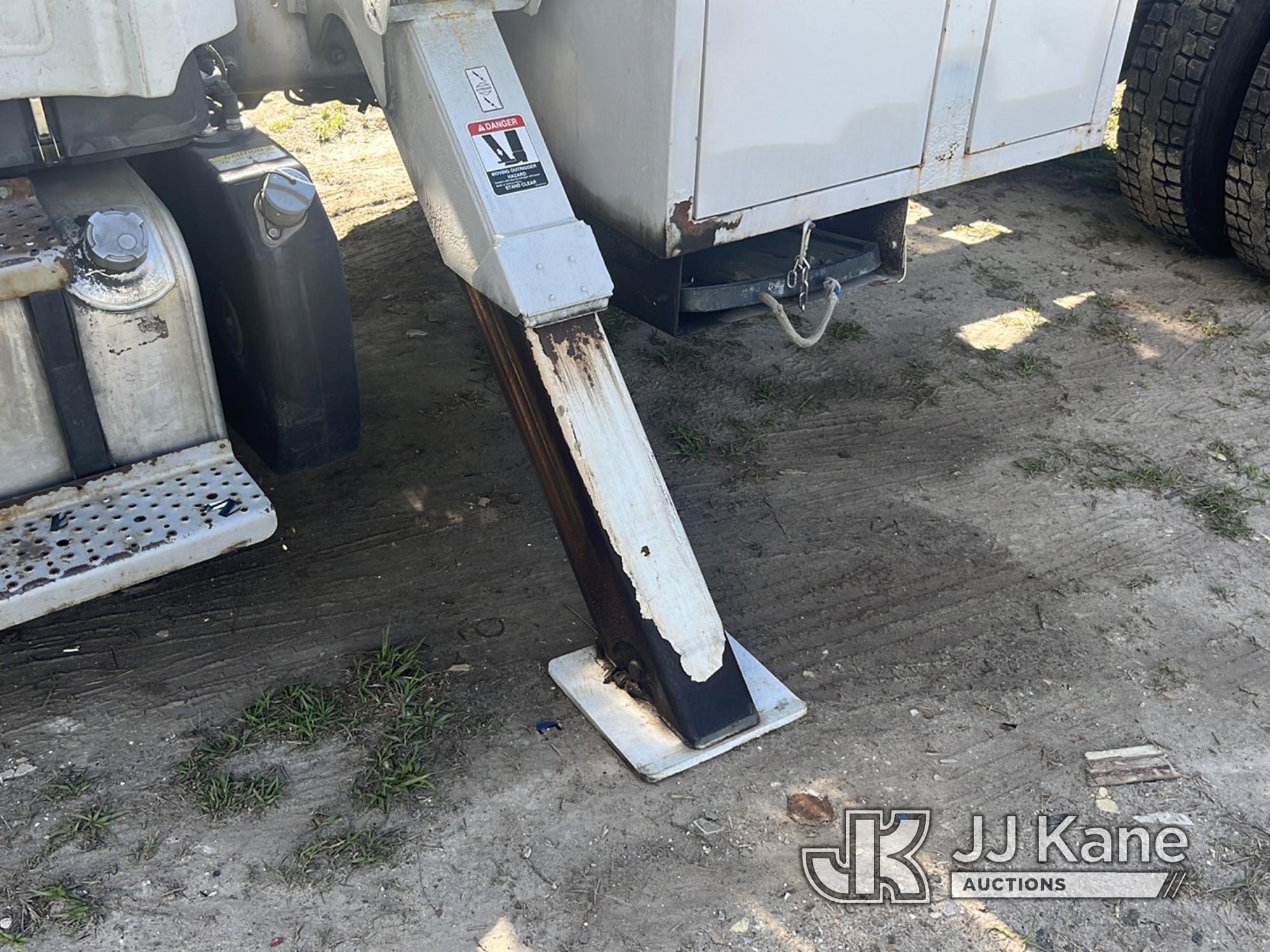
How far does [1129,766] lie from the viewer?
2.28 metres

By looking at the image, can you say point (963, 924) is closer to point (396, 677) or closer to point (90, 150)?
point (396, 677)

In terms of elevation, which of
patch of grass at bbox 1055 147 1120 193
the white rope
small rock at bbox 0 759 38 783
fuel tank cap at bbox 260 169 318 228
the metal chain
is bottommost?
small rock at bbox 0 759 38 783

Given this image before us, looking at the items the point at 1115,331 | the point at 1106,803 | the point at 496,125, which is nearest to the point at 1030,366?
the point at 1115,331

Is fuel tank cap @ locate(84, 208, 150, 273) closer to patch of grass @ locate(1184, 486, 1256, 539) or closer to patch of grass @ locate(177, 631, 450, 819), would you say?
patch of grass @ locate(177, 631, 450, 819)

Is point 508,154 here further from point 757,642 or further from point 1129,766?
point 1129,766

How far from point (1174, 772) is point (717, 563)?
1070 mm

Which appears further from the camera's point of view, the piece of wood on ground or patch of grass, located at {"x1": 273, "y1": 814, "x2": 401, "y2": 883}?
the piece of wood on ground

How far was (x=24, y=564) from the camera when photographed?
1.91 m

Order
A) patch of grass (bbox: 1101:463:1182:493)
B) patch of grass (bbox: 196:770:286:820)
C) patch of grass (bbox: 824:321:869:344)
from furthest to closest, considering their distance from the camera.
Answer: patch of grass (bbox: 824:321:869:344) < patch of grass (bbox: 1101:463:1182:493) < patch of grass (bbox: 196:770:286:820)

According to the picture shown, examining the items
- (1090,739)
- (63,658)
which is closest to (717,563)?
(1090,739)

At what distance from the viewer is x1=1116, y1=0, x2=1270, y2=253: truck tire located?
4020mm

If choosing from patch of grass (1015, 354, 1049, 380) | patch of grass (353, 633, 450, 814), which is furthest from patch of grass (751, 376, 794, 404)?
patch of grass (353, 633, 450, 814)

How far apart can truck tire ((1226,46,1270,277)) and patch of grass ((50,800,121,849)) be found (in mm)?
3970

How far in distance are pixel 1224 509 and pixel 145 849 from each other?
2652mm
